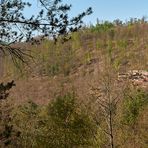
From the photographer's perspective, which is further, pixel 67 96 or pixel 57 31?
pixel 67 96

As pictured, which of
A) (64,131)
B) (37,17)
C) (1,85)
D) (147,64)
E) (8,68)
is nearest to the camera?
(37,17)

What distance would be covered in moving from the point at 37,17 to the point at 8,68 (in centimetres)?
15225

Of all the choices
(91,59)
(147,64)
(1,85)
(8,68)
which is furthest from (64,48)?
(1,85)

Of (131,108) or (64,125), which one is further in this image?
(131,108)

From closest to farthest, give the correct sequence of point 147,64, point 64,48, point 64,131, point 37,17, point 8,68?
point 37,17
point 64,131
point 147,64
point 8,68
point 64,48

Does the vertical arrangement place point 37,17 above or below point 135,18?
below

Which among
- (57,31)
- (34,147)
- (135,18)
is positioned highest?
(135,18)

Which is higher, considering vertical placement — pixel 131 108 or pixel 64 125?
pixel 131 108

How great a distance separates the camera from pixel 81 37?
7160 inches

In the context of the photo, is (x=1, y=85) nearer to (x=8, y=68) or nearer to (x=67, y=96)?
(x=67, y=96)

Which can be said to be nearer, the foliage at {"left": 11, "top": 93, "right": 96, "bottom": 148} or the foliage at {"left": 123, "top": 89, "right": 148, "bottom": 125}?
the foliage at {"left": 11, "top": 93, "right": 96, "bottom": 148}

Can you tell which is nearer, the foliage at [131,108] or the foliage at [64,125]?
the foliage at [64,125]

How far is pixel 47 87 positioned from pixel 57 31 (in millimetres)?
139562

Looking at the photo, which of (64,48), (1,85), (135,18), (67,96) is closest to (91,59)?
(64,48)
